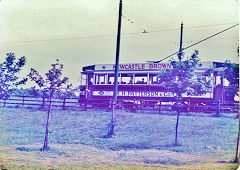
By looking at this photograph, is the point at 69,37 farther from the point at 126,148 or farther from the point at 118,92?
the point at 126,148

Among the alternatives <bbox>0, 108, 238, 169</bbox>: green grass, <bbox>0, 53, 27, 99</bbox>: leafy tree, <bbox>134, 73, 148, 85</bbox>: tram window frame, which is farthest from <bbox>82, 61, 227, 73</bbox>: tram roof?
<bbox>0, 53, 27, 99</bbox>: leafy tree

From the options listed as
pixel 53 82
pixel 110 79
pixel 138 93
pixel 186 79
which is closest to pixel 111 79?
pixel 110 79

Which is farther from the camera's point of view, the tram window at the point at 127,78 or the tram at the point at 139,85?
the tram window at the point at 127,78

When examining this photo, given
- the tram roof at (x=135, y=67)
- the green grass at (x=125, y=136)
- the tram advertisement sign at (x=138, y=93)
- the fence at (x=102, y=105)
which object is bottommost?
the green grass at (x=125, y=136)

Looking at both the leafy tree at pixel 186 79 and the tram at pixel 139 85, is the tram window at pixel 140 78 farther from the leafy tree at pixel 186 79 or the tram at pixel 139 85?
the leafy tree at pixel 186 79

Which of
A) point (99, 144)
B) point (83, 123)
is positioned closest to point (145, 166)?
point (99, 144)

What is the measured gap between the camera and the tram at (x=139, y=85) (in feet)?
20.8

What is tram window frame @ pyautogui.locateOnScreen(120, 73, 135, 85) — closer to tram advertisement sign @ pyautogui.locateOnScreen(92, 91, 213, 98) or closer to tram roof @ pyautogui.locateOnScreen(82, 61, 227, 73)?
tram roof @ pyautogui.locateOnScreen(82, 61, 227, 73)

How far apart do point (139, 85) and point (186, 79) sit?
121 cm

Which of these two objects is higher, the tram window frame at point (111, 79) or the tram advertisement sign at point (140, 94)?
the tram window frame at point (111, 79)

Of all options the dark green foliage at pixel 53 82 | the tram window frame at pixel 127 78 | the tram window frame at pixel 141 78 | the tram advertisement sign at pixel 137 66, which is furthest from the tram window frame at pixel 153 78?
the dark green foliage at pixel 53 82

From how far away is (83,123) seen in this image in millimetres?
6461

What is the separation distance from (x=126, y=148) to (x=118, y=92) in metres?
1.33

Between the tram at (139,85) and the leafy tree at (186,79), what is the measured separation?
105mm
